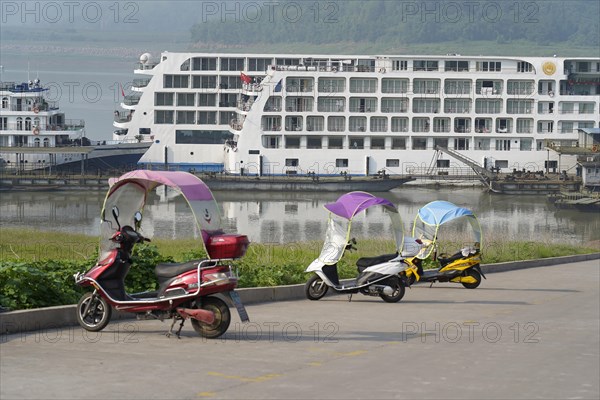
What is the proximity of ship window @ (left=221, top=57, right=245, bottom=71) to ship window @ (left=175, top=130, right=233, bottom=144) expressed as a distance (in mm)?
4288

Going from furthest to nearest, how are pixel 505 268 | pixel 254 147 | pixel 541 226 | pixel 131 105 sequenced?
pixel 131 105 → pixel 254 147 → pixel 541 226 → pixel 505 268

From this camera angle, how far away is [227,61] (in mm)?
70812

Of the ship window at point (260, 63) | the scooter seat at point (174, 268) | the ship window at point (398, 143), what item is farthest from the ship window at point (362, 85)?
the scooter seat at point (174, 268)

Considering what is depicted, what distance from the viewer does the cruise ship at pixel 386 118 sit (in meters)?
66.2

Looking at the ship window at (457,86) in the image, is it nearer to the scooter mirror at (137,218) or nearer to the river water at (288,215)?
the river water at (288,215)

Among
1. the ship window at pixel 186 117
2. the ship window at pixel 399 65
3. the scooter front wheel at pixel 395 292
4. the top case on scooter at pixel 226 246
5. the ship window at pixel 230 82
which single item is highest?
the ship window at pixel 399 65

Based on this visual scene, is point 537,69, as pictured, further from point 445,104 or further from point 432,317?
point 432,317

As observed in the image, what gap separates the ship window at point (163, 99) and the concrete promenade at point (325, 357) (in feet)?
181

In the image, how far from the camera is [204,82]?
70375 mm

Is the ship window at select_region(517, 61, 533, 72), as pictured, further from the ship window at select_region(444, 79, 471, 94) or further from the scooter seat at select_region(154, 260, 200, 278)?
the scooter seat at select_region(154, 260, 200, 278)

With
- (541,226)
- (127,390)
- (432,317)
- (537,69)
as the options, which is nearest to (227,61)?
(537,69)

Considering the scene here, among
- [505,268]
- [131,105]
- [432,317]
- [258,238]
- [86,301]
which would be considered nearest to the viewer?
[86,301]

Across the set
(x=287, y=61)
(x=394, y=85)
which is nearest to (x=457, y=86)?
(x=394, y=85)

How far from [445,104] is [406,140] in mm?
3209
